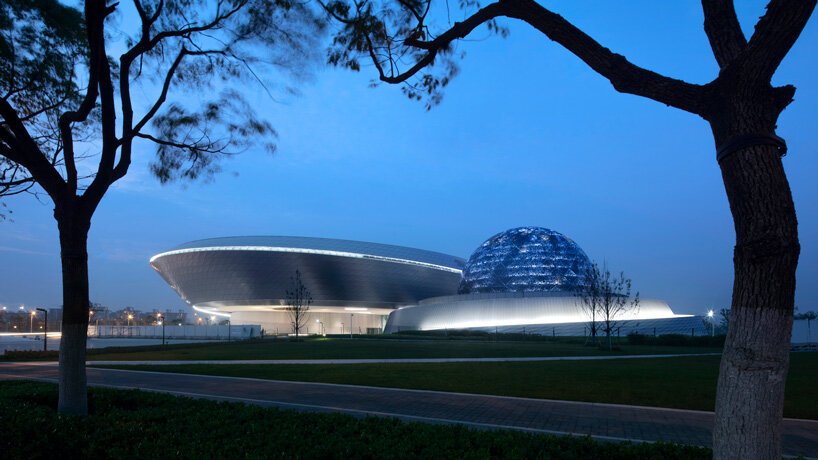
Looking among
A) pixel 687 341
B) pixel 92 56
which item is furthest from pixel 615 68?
pixel 687 341

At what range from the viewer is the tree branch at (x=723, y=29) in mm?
4008

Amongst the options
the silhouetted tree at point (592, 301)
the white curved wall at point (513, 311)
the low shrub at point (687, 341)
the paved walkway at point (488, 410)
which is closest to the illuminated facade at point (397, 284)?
the white curved wall at point (513, 311)

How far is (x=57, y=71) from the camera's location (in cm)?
1051

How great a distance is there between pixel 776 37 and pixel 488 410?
25.5 feet

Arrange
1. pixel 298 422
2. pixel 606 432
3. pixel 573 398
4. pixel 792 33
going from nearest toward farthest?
1. pixel 792 33
2. pixel 298 422
3. pixel 606 432
4. pixel 573 398

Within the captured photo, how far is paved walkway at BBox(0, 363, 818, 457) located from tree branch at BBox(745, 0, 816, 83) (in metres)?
5.54

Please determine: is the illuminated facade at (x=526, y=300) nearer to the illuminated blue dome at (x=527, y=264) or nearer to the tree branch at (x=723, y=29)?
the illuminated blue dome at (x=527, y=264)

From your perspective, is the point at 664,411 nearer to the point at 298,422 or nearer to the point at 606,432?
the point at 606,432

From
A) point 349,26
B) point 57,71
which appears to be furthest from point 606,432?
point 57,71

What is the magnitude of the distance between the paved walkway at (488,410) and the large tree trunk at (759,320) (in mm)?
4548

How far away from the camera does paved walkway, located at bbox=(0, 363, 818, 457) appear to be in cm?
820

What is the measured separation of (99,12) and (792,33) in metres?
8.60

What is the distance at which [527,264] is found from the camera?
61.2 metres

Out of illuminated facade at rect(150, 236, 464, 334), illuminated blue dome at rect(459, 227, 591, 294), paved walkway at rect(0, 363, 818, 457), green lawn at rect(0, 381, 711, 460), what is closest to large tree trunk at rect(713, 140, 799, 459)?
green lawn at rect(0, 381, 711, 460)
